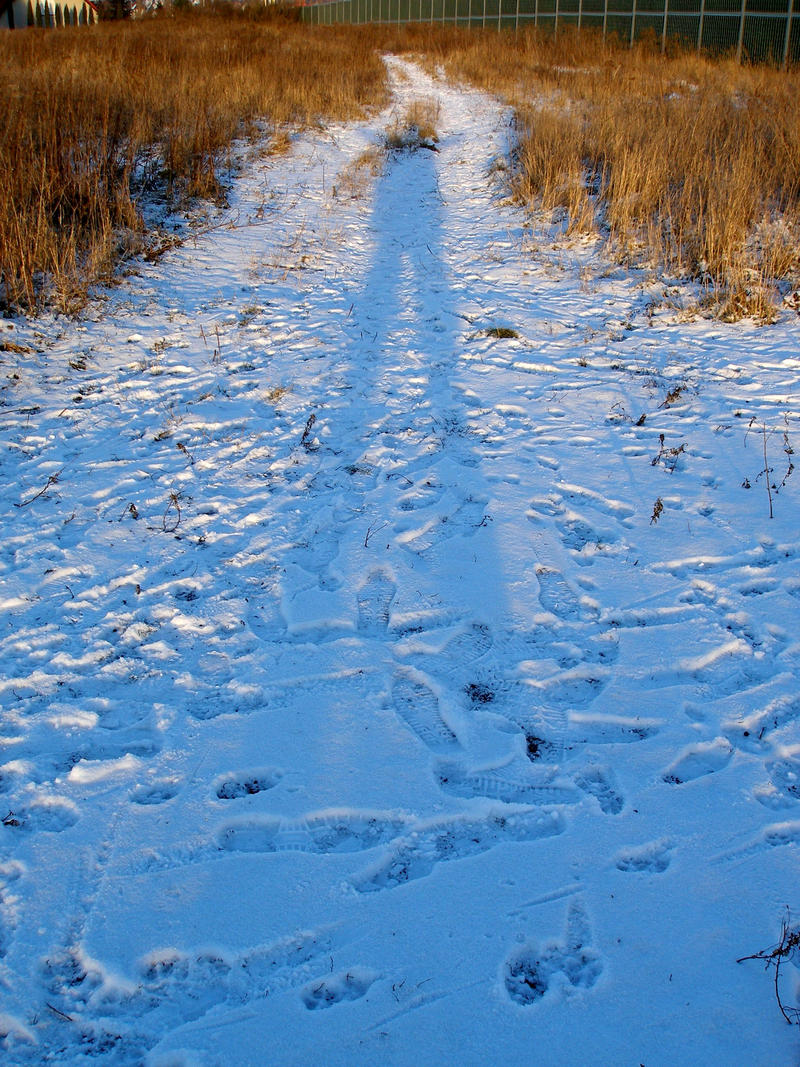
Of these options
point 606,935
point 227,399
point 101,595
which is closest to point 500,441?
point 227,399

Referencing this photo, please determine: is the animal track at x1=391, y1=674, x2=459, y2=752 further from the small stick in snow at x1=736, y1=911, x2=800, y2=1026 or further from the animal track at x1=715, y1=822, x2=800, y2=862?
the small stick in snow at x1=736, y1=911, x2=800, y2=1026

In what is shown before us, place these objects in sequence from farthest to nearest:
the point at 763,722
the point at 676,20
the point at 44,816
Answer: the point at 676,20 < the point at 763,722 < the point at 44,816

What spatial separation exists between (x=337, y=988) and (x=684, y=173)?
8.40 meters

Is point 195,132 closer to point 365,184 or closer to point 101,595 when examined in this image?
point 365,184

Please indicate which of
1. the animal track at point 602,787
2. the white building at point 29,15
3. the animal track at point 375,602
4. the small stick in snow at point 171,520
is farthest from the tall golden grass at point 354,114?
the white building at point 29,15

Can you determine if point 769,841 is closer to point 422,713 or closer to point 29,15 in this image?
point 422,713

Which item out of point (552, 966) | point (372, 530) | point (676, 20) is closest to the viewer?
point (552, 966)

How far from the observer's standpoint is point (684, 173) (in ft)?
25.2

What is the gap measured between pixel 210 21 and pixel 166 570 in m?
23.5

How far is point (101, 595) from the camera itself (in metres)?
3.30

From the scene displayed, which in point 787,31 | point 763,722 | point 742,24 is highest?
point 742,24

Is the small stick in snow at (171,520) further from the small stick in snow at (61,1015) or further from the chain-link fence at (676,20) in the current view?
the chain-link fence at (676,20)

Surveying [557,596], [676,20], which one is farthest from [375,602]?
[676,20]

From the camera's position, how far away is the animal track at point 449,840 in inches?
86.3
